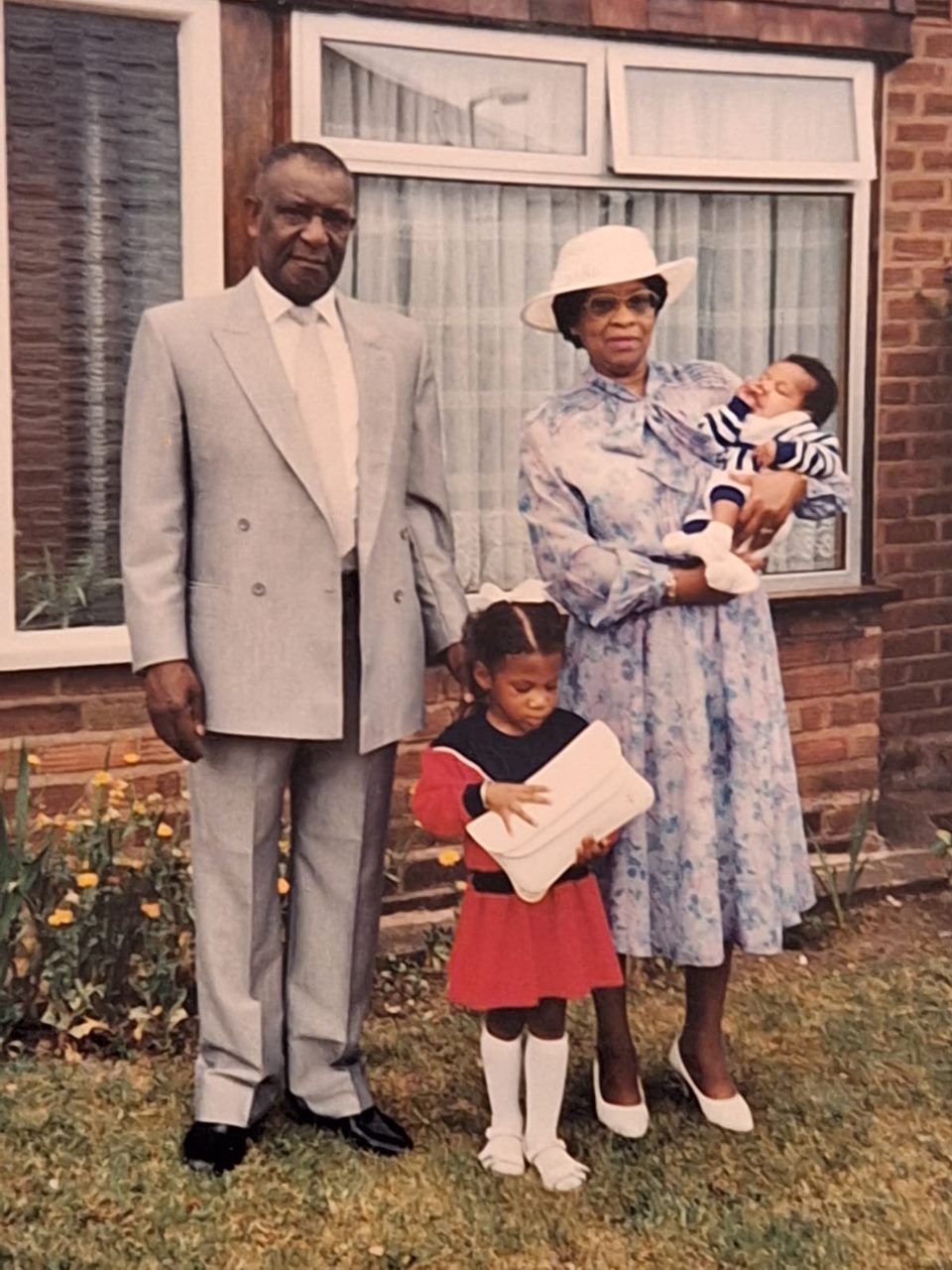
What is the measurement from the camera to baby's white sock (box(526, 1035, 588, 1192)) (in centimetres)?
333

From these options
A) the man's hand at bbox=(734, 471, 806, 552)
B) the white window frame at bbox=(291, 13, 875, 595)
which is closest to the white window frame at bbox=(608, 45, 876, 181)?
the white window frame at bbox=(291, 13, 875, 595)

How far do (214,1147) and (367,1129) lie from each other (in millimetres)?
300

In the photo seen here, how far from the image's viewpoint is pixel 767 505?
3.39m

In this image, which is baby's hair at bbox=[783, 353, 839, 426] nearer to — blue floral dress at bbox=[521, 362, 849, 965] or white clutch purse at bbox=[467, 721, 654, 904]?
blue floral dress at bbox=[521, 362, 849, 965]

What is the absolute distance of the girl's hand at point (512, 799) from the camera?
321 centimetres

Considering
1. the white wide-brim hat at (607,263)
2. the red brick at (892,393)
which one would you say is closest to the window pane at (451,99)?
the white wide-brim hat at (607,263)

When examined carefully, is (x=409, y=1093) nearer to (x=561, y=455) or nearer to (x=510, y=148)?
(x=561, y=455)

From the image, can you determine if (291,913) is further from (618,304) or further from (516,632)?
(618,304)

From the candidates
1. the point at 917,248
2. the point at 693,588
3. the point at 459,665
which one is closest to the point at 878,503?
the point at 917,248

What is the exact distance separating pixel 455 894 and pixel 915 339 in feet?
6.29

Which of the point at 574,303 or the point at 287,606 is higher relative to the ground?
the point at 574,303

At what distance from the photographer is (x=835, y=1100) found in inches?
148

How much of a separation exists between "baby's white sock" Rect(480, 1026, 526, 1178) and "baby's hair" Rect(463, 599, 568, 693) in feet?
2.21

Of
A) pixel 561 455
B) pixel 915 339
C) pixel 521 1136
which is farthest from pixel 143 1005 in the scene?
pixel 915 339
